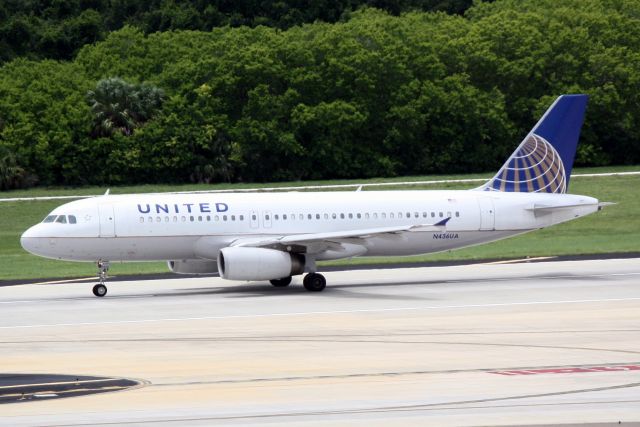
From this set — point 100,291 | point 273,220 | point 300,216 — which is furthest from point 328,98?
point 100,291

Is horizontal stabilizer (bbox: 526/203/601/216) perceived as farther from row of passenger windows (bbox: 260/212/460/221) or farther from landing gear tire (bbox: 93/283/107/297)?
landing gear tire (bbox: 93/283/107/297)

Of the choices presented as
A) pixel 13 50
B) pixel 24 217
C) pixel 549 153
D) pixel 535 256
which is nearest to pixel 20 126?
pixel 24 217

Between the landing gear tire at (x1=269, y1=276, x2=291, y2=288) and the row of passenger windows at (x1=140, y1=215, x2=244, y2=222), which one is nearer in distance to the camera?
the row of passenger windows at (x1=140, y1=215, x2=244, y2=222)

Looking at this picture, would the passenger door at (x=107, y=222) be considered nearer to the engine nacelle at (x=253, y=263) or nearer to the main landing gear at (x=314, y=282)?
the engine nacelle at (x=253, y=263)

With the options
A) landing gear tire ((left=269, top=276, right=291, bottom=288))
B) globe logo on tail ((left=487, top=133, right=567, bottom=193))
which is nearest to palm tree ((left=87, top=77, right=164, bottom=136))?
landing gear tire ((left=269, top=276, right=291, bottom=288))

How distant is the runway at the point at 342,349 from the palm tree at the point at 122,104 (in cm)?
4161

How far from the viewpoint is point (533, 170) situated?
4538 cm

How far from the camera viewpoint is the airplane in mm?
40469

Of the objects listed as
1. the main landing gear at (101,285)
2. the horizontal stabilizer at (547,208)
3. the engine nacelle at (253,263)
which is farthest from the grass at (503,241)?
the engine nacelle at (253,263)

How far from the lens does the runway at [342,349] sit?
20.5 metres

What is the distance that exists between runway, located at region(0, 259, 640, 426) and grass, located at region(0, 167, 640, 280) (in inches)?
328

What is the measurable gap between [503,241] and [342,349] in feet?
120

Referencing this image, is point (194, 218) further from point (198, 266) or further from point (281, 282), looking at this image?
point (281, 282)

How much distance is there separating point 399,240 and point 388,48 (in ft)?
164
